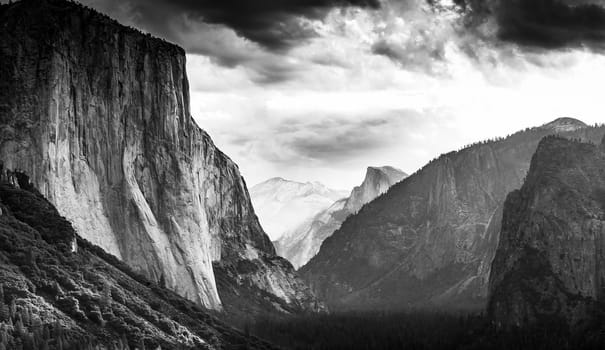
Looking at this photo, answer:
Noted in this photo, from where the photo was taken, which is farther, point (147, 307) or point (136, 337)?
point (147, 307)

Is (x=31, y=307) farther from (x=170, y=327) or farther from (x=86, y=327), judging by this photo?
(x=170, y=327)

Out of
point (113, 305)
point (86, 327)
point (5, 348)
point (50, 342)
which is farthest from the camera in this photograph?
point (113, 305)

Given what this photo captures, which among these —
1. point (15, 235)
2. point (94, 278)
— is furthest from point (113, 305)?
point (15, 235)

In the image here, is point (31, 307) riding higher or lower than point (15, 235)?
lower

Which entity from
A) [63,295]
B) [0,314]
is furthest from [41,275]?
[0,314]

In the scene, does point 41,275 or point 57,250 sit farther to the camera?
point 57,250

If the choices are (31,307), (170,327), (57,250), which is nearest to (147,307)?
(170,327)

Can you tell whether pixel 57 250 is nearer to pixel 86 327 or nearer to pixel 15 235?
pixel 15 235

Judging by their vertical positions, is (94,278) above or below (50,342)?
above

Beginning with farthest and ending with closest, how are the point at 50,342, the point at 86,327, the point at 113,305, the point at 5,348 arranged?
the point at 113,305 < the point at 86,327 < the point at 50,342 < the point at 5,348
